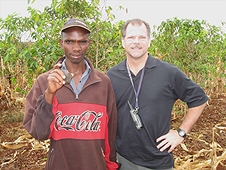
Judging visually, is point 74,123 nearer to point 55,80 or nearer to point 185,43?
point 55,80

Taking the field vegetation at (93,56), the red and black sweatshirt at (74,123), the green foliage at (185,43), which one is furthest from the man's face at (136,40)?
the green foliage at (185,43)

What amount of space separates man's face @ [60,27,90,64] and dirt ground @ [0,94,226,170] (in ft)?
6.68

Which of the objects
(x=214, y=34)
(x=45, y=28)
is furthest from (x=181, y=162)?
(x=214, y=34)

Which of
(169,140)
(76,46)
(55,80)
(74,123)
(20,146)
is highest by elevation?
(76,46)

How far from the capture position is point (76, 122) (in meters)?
2.01

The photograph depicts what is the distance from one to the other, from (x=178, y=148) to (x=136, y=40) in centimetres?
312

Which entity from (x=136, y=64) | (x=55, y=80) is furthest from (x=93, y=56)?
(x=55, y=80)

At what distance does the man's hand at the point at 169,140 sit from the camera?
2273 mm

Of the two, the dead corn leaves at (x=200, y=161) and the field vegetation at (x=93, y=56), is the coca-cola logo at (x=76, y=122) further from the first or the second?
the dead corn leaves at (x=200, y=161)

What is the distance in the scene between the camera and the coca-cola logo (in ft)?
6.57

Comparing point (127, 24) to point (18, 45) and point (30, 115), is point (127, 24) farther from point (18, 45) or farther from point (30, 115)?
point (18, 45)

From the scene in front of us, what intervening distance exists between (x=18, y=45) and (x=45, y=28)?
0.84 m

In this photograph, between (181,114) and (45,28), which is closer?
(45,28)

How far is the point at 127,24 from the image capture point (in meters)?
2.38
